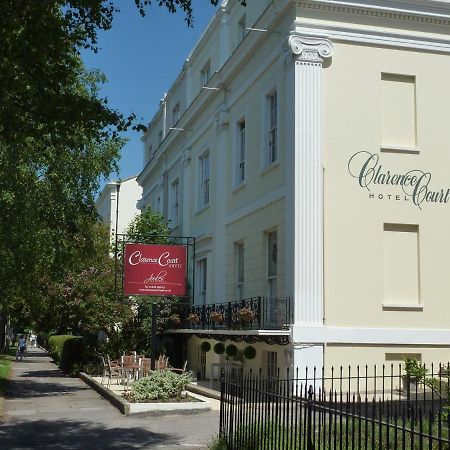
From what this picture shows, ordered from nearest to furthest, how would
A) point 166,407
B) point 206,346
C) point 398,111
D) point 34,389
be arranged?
point 166,407, point 398,111, point 206,346, point 34,389

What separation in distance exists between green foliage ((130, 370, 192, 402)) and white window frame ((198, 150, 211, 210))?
10214mm

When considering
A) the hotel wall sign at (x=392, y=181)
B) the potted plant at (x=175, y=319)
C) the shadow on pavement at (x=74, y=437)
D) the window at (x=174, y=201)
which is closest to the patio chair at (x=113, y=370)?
the potted plant at (x=175, y=319)

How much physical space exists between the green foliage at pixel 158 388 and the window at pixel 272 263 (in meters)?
3.62

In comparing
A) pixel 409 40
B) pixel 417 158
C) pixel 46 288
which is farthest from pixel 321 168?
pixel 46 288

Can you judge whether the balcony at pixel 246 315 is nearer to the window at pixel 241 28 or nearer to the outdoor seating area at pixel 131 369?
the outdoor seating area at pixel 131 369

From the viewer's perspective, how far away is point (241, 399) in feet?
30.5

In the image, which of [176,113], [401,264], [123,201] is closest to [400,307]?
[401,264]

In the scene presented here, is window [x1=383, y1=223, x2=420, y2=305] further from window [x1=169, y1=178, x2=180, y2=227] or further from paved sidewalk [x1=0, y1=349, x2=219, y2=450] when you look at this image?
window [x1=169, y1=178, x2=180, y2=227]

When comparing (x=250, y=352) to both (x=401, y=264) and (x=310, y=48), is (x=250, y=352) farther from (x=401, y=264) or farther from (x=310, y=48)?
(x=310, y=48)

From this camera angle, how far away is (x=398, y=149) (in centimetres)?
1748

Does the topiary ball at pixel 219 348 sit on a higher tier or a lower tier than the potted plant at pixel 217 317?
lower

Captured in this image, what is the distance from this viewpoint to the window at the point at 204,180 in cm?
2575

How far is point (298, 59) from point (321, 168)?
265 cm

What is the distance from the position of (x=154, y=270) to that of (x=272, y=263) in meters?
3.89
